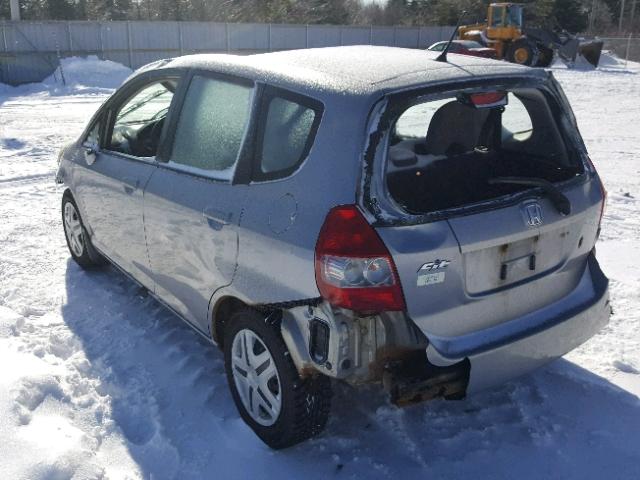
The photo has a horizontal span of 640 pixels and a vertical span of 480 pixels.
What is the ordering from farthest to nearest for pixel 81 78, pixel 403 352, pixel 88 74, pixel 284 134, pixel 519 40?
pixel 519 40 → pixel 88 74 → pixel 81 78 → pixel 284 134 → pixel 403 352

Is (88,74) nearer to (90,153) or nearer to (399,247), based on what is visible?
(90,153)

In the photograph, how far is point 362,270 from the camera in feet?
8.57

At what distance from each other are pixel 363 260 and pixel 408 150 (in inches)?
54.9

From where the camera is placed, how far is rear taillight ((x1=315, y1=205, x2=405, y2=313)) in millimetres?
2602

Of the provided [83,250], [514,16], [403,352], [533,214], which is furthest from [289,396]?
[514,16]

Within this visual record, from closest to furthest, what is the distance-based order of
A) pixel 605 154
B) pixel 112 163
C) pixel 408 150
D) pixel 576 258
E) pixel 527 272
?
pixel 527 272, pixel 576 258, pixel 408 150, pixel 112 163, pixel 605 154

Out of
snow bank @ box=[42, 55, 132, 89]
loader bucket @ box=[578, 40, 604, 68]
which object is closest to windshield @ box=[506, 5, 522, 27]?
loader bucket @ box=[578, 40, 604, 68]

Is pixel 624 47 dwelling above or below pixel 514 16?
below

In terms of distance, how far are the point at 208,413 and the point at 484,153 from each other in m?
2.07

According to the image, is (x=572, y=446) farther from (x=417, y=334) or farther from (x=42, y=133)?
(x=42, y=133)

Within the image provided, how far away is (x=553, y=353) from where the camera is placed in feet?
10.1

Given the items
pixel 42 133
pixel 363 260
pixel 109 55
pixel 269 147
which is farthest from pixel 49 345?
pixel 109 55

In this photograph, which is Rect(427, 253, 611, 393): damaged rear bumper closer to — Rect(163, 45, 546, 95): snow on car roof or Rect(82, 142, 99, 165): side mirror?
Rect(163, 45, 546, 95): snow on car roof

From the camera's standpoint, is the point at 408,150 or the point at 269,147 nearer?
the point at 269,147
